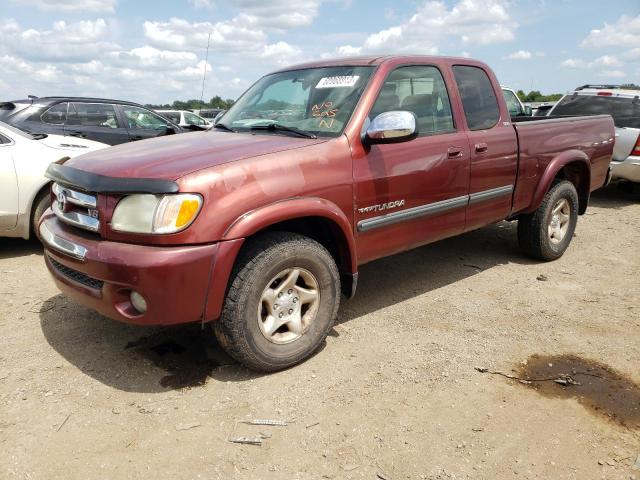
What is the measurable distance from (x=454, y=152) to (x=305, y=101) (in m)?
1.18

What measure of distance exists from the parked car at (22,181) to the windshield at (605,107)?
7.55 metres

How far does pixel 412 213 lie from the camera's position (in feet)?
12.6

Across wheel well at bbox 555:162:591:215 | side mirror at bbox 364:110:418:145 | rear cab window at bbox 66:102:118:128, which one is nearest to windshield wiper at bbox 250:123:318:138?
side mirror at bbox 364:110:418:145

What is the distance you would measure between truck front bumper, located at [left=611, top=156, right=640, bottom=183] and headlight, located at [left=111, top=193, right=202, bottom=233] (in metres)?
7.35

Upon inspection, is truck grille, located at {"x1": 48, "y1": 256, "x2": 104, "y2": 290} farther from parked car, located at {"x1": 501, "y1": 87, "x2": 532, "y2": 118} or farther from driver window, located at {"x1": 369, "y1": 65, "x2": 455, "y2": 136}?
parked car, located at {"x1": 501, "y1": 87, "x2": 532, "y2": 118}

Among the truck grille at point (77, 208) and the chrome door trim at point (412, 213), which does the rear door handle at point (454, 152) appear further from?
the truck grille at point (77, 208)

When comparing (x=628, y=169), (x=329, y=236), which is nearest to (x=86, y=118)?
(x=329, y=236)

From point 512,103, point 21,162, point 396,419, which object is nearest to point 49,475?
point 396,419

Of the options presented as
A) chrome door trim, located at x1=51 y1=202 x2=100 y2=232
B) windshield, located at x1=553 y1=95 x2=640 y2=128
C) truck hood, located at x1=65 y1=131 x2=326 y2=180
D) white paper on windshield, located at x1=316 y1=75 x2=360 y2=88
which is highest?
white paper on windshield, located at x1=316 y1=75 x2=360 y2=88

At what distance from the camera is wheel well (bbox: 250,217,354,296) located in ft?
11.0

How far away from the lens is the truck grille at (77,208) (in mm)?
2965

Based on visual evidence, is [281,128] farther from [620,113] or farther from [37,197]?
[620,113]

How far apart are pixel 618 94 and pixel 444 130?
592cm

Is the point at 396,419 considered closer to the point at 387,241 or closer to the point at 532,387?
the point at 532,387
